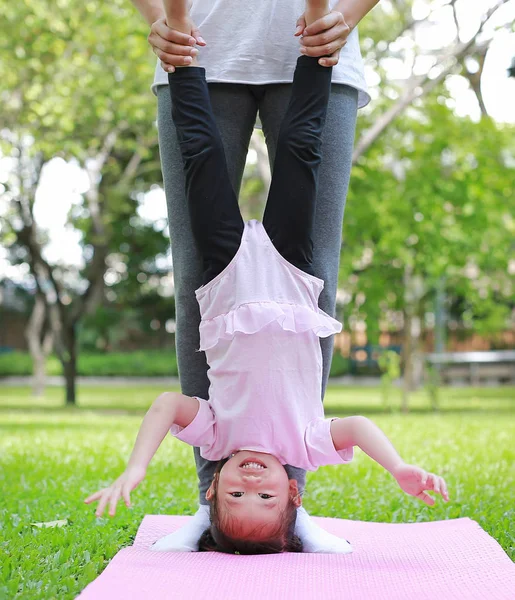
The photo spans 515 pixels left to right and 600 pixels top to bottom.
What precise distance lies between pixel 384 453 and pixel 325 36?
3.75 feet

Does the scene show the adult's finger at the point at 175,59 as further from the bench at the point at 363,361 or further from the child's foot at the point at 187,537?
the bench at the point at 363,361

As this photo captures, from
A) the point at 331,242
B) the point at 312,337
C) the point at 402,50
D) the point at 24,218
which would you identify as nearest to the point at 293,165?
the point at 331,242

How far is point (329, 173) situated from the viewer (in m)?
2.61

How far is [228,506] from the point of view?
2164 millimetres

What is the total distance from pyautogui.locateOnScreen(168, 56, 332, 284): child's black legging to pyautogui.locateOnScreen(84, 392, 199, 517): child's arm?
414mm

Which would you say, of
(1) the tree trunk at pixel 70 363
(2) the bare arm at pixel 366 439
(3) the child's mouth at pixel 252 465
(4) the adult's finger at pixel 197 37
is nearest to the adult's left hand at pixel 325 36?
(4) the adult's finger at pixel 197 37

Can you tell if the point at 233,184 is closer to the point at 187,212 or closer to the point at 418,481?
the point at 187,212

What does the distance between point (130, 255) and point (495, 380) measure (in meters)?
9.57

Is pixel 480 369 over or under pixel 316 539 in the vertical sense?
under

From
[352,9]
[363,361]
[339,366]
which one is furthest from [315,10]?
[363,361]

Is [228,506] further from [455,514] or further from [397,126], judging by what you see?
[397,126]

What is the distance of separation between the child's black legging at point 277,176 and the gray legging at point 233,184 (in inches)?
5.9

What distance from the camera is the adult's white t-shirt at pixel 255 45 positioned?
2.58 metres

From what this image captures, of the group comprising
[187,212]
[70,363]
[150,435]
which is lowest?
[70,363]
